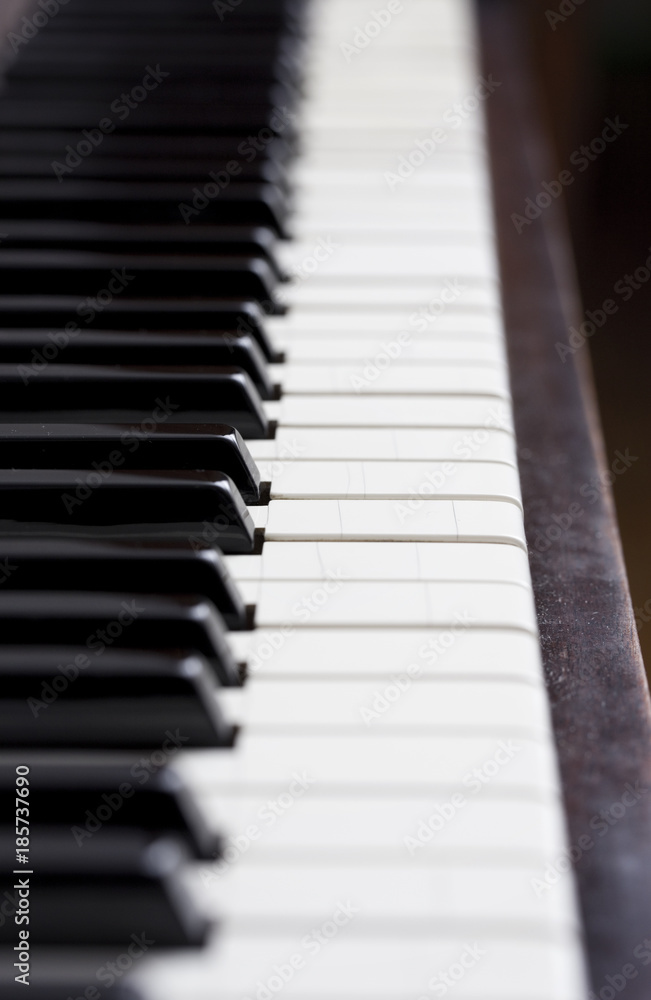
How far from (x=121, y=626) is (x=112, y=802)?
0.44 feet

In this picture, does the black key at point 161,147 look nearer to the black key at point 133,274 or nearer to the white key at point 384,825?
the black key at point 133,274

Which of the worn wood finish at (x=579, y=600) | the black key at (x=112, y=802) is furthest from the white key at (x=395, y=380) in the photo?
the black key at (x=112, y=802)

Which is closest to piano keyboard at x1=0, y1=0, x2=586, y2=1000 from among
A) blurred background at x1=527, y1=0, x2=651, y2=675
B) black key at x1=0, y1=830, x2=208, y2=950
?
black key at x1=0, y1=830, x2=208, y2=950

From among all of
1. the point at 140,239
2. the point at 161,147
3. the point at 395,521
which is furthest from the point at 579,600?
the point at 161,147

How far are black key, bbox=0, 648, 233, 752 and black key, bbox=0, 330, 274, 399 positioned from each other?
393 mm

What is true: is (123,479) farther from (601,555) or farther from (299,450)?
(601,555)

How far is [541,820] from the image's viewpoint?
591mm

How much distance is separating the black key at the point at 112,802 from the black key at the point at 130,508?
0.77ft

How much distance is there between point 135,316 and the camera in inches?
40.5

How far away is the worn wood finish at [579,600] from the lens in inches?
24.3

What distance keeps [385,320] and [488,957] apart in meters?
0.71

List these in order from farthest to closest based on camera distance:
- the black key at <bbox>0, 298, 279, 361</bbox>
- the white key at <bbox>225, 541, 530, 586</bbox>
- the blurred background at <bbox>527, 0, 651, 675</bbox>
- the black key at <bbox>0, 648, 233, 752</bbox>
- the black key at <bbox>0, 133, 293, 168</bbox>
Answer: the blurred background at <bbox>527, 0, 651, 675</bbox> → the black key at <bbox>0, 133, 293, 168</bbox> → the black key at <bbox>0, 298, 279, 361</bbox> → the white key at <bbox>225, 541, 530, 586</bbox> → the black key at <bbox>0, 648, 233, 752</bbox>

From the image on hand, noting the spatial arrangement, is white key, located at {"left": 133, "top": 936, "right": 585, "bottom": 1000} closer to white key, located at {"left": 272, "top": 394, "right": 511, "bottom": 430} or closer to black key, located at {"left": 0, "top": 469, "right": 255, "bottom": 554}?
black key, located at {"left": 0, "top": 469, "right": 255, "bottom": 554}

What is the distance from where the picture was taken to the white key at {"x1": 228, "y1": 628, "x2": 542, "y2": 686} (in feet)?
2.25
